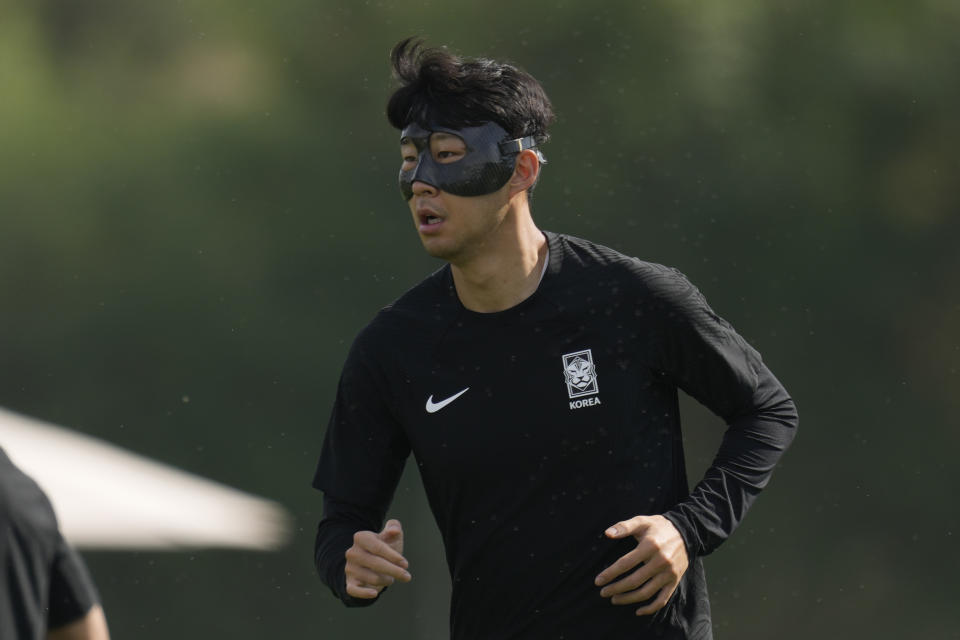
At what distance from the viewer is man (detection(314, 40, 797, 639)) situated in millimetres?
4250

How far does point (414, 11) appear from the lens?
1428 centimetres

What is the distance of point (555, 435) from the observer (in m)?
4.30

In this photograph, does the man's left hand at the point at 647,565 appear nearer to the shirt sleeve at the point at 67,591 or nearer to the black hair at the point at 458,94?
the black hair at the point at 458,94

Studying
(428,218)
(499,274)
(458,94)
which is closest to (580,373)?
(499,274)

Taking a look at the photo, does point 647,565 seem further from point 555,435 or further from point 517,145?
point 517,145

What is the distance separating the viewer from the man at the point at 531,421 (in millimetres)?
4250

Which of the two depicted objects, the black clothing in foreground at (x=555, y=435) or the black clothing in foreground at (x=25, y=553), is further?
the black clothing in foreground at (x=555, y=435)

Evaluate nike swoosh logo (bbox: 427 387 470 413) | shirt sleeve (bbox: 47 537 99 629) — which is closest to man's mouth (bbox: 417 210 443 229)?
nike swoosh logo (bbox: 427 387 470 413)

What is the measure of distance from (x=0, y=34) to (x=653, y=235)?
666 cm

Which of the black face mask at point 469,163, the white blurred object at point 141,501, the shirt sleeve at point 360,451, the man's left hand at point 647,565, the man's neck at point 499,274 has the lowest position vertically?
the white blurred object at point 141,501

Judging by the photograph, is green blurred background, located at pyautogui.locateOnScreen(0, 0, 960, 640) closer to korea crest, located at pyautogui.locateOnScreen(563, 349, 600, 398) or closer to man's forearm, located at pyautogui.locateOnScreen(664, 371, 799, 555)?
man's forearm, located at pyautogui.locateOnScreen(664, 371, 799, 555)

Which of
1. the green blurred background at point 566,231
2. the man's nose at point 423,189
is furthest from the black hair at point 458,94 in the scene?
the green blurred background at point 566,231

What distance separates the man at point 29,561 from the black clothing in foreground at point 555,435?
4.68 feet

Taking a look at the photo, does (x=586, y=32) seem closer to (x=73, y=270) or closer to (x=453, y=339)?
(x=73, y=270)
